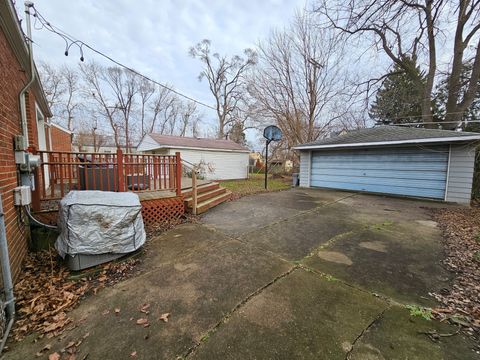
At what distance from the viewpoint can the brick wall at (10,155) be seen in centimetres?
246

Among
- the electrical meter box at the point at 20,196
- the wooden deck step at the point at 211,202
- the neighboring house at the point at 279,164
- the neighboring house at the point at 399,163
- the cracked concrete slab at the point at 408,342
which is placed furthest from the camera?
the neighboring house at the point at 279,164

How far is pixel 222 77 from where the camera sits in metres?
23.5

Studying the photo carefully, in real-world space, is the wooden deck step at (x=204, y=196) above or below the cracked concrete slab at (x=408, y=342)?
above

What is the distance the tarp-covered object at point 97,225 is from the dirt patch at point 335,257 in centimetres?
284

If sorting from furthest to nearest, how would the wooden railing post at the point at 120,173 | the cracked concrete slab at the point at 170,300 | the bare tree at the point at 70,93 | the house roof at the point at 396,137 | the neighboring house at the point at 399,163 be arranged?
the bare tree at the point at 70,93, the neighboring house at the point at 399,163, the house roof at the point at 396,137, the wooden railing post at the point at 120,173, the cracked concrete slab at the point at 170,300

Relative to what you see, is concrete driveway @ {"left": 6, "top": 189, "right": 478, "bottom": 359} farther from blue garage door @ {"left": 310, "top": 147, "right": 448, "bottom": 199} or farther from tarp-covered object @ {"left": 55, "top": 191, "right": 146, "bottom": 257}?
blue garage door @ {"left": 310, "top": 147, "right": 448, "bottom": 199}

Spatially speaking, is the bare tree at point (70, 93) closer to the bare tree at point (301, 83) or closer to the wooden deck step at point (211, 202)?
the bare tree at point (301, 83)

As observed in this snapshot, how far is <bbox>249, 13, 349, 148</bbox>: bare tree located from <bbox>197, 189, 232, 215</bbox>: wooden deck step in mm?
8713

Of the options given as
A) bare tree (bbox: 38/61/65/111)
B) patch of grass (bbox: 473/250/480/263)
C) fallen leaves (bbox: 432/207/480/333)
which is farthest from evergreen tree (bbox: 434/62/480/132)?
bare tree (bbox: 38/61/65/111)

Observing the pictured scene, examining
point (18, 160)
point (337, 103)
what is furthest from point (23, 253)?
point (337, 103)

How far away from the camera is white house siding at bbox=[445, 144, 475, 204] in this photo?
668 centimetres

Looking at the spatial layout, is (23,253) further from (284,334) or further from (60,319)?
(284,334)

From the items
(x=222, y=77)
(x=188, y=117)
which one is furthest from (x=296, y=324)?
(x=188, y=117)

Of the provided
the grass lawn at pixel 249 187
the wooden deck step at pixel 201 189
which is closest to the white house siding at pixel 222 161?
the grass lawn at pixel 249 187
